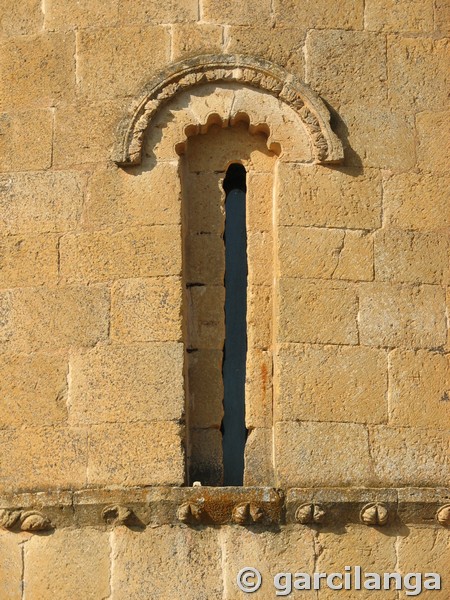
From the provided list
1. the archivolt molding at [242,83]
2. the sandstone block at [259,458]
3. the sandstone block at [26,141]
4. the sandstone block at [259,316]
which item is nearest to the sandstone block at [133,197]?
the archivolt molding at [242,83]

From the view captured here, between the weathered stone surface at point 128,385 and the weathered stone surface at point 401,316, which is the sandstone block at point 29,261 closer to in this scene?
the weathered stone surface at point 128,385

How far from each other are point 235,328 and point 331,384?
75 cm

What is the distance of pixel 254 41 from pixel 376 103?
861 millimetres

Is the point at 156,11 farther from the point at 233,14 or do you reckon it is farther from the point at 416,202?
the point at 416,202

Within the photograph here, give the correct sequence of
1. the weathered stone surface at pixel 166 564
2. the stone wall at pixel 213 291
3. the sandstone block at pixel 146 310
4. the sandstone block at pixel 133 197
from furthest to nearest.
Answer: the sandstone block at pixel 133 197 → the sandstone block at pixel 146 310 → the stone wall at pixel 213 291 → the weathered stone surface at pixel 166 564

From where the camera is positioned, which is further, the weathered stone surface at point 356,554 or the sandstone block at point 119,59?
the sandstone block at point 119,59

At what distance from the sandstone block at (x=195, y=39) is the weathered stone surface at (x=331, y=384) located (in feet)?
6.55

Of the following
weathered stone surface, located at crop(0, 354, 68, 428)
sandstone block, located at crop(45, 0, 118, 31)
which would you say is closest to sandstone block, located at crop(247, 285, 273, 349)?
weathered stone surface, located at crop(0, 354, 68, 428)

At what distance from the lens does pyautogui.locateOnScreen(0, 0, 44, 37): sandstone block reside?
11.9 m

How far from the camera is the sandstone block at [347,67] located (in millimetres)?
11586

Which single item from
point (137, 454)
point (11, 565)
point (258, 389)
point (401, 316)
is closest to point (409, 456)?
point (401, 316)

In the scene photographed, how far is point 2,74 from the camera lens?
11.8 m

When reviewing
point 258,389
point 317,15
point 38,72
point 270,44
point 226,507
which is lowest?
point 226,507
